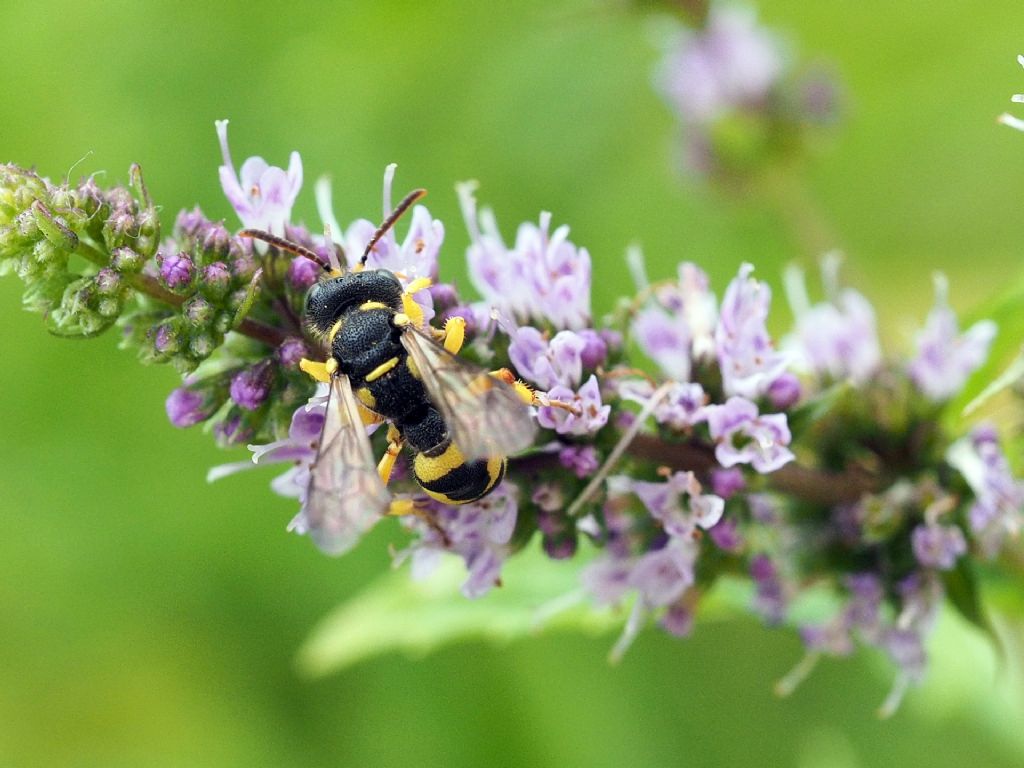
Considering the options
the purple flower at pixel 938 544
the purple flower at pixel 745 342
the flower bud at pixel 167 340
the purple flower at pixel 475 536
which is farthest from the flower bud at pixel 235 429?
the purple flower at pixel 938 544

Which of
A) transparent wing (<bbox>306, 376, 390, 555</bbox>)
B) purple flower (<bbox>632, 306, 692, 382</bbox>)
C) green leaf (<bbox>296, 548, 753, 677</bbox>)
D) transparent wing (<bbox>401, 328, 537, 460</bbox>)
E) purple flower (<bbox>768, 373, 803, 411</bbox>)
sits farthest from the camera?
green leaf (<bbox>296, 548, 753, 677</bbox>)

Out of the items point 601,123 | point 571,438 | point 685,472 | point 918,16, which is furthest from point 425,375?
point 918,16

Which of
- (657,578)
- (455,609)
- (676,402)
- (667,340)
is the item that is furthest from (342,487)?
(455,609)

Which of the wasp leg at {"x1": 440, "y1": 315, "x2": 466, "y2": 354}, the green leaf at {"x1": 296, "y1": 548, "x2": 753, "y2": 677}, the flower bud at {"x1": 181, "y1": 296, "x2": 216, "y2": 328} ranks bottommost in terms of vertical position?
the green leaf at {"x1": 296, "y1": 548, "x2": 753, "y2": 677}

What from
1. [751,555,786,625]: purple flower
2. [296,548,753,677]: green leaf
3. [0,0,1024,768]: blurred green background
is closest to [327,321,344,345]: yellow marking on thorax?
[751,555,786,625]: purple flower

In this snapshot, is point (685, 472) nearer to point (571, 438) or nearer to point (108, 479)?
point (571, 438)

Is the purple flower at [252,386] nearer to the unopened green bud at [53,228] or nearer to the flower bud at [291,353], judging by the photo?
the flower bud at [291,353]

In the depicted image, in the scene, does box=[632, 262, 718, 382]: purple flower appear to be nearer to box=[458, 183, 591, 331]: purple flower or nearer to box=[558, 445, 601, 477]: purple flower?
box=[458, 183, 591, 331]: purple flower
